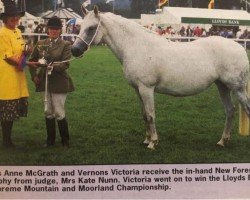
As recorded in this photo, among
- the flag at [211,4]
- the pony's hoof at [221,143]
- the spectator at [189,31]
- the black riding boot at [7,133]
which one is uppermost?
the flag at [211,4]

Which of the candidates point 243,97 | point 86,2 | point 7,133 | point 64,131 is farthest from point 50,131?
point 243,97

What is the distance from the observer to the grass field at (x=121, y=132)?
2875 millimetres

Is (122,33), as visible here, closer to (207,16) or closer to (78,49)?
(78,49)

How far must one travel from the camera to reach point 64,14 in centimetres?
286

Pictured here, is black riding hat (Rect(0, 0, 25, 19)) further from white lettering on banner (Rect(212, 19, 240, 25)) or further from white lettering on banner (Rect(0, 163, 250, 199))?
white lettering on banner (Rect(212, 19, 240, 25))

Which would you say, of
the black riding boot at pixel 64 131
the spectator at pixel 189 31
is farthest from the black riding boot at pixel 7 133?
the spectator at pixel 189 31

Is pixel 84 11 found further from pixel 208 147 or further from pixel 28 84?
pixel 208 147

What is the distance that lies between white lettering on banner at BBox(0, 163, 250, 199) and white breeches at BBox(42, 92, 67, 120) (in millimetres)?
279

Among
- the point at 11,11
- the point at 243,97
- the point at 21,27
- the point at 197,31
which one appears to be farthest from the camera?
the point at 197,31

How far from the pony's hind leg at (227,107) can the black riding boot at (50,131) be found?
94 cm

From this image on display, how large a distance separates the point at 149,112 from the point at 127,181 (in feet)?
1.29

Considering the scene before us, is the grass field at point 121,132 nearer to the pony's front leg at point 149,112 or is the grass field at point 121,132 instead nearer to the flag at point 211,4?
the pony's front leg at point 149,112

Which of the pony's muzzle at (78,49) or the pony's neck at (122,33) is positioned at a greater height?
the pony's neck at (122,33)

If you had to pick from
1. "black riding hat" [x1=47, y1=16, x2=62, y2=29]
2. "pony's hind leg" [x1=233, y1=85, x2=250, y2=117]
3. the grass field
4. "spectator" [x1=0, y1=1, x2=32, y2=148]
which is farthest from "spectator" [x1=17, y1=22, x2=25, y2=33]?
"pony's hind leg" [x1=233, y1=85, x2=250, y2=117]
